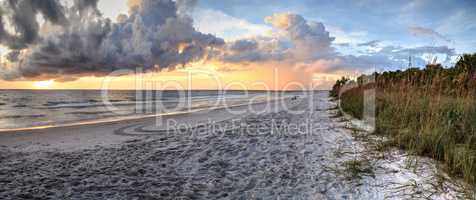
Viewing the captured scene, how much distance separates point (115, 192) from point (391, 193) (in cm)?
338

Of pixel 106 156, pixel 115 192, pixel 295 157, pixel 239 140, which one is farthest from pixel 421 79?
pixel 106 156

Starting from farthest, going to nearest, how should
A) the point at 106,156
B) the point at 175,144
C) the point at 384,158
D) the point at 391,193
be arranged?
the point at 175,144, the point at 106,156, the point at 384,158, the point at 391,193

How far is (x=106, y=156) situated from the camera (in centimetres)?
491

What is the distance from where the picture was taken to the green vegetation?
10.5 feet

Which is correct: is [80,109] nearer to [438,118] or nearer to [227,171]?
[227,171]

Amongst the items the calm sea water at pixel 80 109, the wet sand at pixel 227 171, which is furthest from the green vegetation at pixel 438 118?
the calm sea water at pixel 80 109

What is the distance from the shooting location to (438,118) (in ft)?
13.8

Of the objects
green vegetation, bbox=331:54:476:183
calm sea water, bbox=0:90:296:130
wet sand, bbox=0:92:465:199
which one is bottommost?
calm sea water, bbox=0:90:296:130

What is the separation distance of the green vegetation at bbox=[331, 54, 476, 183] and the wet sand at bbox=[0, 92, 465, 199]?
10.6 inches

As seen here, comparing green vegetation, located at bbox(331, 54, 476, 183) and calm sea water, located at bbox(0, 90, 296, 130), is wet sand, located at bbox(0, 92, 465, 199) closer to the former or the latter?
green vegetation, located at bbox(331, 54, 476, 183)

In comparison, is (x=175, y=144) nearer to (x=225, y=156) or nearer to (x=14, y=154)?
(x=225, y=156)

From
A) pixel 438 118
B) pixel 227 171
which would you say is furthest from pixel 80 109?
pixel 438 118

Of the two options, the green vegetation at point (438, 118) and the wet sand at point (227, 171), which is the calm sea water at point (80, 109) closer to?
the wet sand at point (227, 171)

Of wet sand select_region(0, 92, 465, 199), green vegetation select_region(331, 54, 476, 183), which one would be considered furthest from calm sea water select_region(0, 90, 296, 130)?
green vegetation select_region(331, 54, 476, 183)
